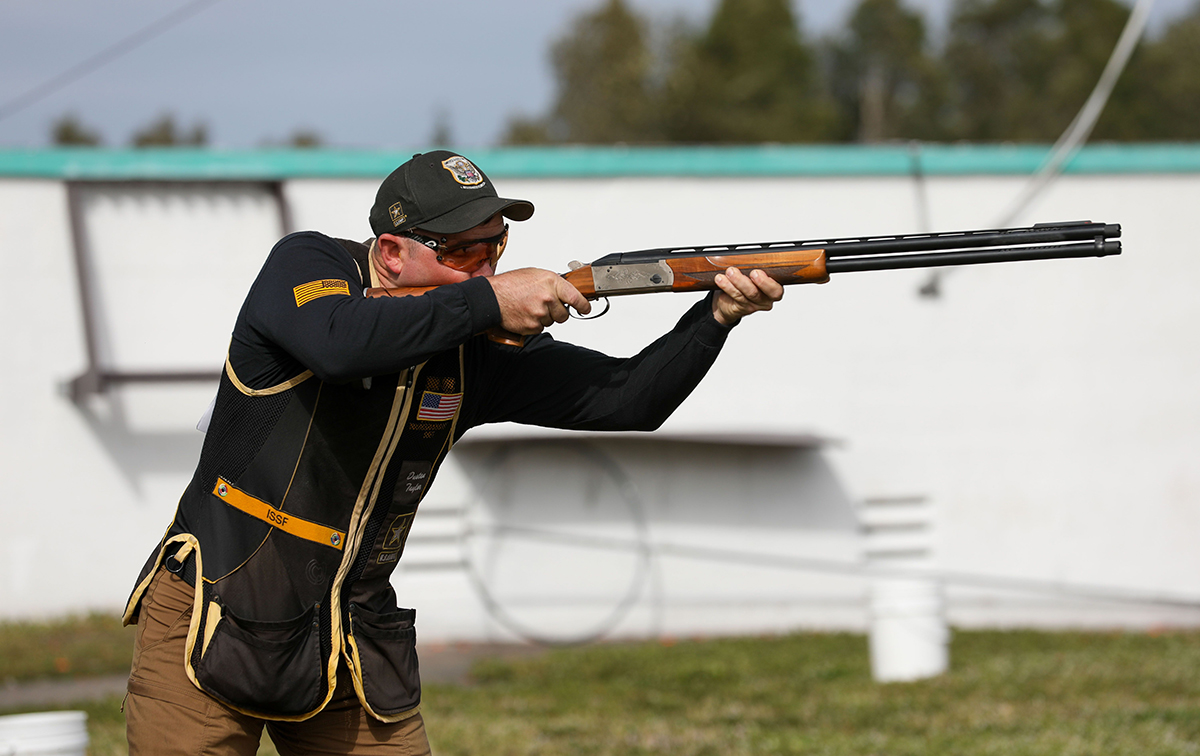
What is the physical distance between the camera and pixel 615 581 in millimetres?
10711

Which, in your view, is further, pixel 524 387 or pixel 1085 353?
pixel 1085 353

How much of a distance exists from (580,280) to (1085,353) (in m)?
8.92

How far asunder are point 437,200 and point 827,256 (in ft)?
3.69

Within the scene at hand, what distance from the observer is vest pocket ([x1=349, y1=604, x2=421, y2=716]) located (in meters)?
3.45

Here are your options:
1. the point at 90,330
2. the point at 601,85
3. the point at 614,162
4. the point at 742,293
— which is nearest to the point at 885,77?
the point at 601,85

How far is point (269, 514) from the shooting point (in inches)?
128

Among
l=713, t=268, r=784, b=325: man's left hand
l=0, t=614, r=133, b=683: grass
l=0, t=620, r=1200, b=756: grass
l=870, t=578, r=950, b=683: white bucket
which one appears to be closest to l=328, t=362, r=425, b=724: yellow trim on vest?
l=713, t=268, r=784, b=325: man's left hand

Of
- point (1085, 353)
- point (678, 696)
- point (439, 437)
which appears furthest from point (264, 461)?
point (1085, 353)

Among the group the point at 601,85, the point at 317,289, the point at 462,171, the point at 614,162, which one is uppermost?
the point at 601,85

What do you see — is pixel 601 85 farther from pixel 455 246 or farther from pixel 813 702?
pixel 455 246

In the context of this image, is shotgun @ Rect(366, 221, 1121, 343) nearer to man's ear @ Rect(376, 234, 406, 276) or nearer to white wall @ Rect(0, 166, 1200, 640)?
man's ear @ Rect(376, 234, 406, 276)

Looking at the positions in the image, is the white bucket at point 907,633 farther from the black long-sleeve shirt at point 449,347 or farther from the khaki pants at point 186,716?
the khaki pants at point 186,716

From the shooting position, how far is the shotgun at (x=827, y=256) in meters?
3.35

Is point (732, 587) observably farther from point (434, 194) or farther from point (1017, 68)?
point (1017, 68)
